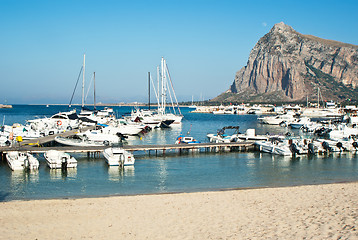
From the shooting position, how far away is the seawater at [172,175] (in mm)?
25422

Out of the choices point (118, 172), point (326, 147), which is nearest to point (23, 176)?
point (118, 172)

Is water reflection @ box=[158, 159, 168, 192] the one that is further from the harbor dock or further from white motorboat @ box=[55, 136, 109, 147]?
white motorboat @ box=[55, 136, 109, 147]

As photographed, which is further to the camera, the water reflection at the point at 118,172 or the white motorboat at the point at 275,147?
the white motorboat at the point at 275,147

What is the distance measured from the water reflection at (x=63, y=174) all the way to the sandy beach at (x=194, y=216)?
8.05 meters

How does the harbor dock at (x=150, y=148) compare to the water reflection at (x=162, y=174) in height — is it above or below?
above

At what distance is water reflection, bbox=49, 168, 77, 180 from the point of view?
29.2 metres

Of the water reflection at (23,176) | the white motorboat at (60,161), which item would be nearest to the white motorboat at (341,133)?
the white motorboat at (60,161)

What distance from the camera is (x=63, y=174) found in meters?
30.5

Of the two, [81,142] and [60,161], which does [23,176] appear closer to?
[60,161]

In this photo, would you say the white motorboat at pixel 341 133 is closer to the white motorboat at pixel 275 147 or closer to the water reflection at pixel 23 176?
the white motorboat at pixel 275 147

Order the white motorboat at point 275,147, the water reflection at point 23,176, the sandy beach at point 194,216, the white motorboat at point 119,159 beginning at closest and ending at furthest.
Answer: the sandy beach at point 194,216 → the water reflection at point 23,176 → the white motorboat at point 119,159 → the white motorboat at point 275,147

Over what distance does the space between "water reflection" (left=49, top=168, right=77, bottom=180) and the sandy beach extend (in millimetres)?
8048

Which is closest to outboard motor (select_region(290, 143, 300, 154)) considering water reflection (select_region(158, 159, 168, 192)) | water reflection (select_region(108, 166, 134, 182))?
water reflection (select_region(158, 159, 168, 192))

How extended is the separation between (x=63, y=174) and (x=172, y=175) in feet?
29.8
